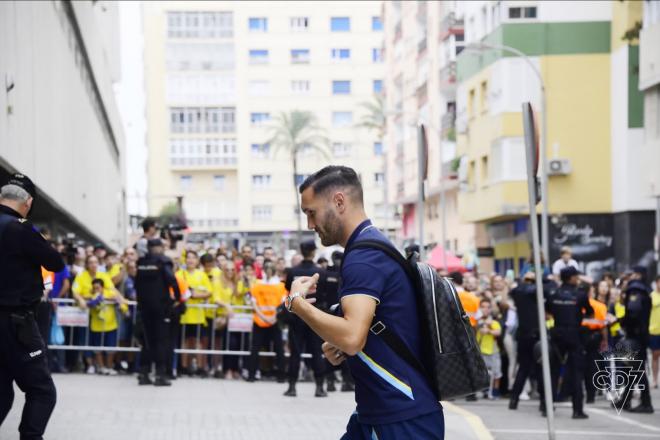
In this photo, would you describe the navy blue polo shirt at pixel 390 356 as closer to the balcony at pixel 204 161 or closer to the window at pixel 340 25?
the balcony at pixel 204 161

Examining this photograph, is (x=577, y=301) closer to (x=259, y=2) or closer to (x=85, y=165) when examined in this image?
(x=85, y=165)

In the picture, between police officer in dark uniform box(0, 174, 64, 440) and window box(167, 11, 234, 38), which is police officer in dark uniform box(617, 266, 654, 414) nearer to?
police officer in dark uniform box(0, 174, 64, 440)

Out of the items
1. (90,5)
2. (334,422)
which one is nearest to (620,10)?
(90,5)

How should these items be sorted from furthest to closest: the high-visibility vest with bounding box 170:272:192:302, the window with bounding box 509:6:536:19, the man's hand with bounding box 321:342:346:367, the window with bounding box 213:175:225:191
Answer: the window with bounding box 213:175:225:191 < the window with bounding box 509:6:536:19 < the high-visibility vest with bounding box 170:272:192:302 < the man's hand with bounding box 321:342:346:367

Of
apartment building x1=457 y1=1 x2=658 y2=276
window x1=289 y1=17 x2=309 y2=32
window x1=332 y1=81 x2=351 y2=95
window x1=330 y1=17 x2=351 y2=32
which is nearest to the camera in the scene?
apartment building x1=457 y1=1 x2=658 y2=276

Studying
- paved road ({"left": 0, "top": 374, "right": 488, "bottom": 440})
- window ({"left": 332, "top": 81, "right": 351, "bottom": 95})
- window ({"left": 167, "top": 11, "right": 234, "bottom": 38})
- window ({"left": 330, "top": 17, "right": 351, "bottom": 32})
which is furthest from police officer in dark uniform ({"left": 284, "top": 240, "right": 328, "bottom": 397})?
window ({"left": 330, "top": 17, "right": 351, "bottom": 32})

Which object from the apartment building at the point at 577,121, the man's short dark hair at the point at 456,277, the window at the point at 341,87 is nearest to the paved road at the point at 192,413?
the man's short dark hair at the point at 456,277

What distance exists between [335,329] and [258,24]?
105m

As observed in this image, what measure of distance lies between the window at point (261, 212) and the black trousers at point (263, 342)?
89.5m

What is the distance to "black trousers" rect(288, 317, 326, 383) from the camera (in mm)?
16719

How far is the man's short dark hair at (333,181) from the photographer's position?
17.7ft

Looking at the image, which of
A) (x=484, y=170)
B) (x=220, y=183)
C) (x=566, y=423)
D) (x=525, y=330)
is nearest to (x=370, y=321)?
(x=566, y=423)

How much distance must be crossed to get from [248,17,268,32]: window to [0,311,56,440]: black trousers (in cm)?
10109

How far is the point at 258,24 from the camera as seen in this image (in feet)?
355
